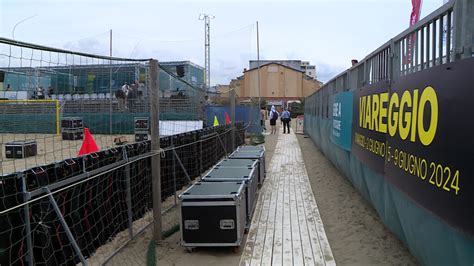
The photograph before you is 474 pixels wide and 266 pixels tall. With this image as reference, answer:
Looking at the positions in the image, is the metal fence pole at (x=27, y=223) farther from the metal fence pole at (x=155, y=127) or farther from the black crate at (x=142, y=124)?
the black crate at (x=142, y=124)

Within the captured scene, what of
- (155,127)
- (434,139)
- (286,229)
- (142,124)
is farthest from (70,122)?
(434,139)

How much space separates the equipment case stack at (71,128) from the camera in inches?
858

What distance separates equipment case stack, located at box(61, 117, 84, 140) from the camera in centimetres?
2178

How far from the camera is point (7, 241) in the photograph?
11.1ft

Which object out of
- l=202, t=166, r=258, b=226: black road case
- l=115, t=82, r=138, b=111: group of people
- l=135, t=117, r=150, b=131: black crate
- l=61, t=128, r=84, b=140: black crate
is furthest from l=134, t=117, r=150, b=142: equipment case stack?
l=202, t=166, r=258, b=226: black road case

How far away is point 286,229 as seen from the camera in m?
5.75

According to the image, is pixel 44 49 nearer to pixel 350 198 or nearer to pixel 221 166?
pixel 221 166

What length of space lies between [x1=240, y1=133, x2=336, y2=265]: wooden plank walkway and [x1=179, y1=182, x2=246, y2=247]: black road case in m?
0.32

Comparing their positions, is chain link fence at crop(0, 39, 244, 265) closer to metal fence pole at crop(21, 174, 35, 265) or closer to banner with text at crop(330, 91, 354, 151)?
metal fence pole at crop(21, 174, 35, 265)

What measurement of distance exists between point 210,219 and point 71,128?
746 inches

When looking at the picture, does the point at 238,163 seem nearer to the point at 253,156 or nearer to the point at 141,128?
the point at 253,156

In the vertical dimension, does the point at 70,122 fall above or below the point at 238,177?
above

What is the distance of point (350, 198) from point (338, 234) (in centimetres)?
207

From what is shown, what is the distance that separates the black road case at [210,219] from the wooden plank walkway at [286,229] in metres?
0.32
